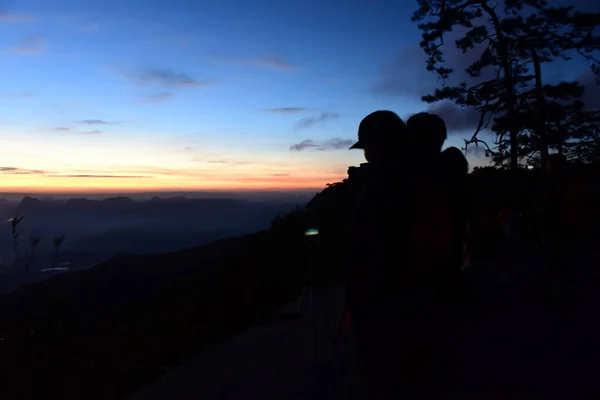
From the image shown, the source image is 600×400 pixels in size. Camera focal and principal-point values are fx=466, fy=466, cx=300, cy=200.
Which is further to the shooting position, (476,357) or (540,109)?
(540,109)

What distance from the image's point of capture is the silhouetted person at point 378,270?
190 cm

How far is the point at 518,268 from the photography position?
8977 mm

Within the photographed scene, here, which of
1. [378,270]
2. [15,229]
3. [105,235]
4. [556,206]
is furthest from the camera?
[105,235]

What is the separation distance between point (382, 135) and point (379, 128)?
34mm

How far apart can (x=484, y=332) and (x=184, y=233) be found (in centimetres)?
10539

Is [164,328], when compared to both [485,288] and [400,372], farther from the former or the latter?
[400,372]

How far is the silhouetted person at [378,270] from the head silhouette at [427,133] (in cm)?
33

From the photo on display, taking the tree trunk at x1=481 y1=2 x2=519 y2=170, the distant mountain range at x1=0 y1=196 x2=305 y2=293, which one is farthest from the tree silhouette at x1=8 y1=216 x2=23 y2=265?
the tree trunk at x1=481 y1=2 x2=519 y2=170

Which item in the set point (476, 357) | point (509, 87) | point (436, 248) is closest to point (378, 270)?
point (436, 248)

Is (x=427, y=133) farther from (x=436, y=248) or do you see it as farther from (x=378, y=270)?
(x=378, y=270)

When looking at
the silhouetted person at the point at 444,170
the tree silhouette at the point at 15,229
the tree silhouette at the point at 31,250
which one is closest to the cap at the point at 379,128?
the silhouetted person at the point at 444,170

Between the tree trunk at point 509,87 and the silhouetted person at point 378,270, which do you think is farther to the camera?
the tree trunk at point 509,87

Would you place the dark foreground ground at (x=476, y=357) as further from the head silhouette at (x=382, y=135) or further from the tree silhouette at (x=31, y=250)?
the tree silhouette at (x=31, y=250)

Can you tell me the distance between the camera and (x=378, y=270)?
1913mm
